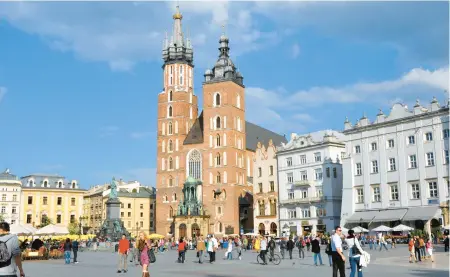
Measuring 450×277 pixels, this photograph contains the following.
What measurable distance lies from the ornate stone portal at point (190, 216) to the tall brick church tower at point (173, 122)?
518cm

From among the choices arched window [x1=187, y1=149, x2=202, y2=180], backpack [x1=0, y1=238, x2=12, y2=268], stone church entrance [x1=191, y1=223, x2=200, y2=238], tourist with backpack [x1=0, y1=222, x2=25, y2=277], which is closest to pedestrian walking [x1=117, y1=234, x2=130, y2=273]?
tourist with backpack [x1=0, y1=222, x2=25, y2=277]

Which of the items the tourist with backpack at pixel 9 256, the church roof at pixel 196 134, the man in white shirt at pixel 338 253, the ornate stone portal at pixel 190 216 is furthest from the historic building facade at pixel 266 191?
the tourist with backpack at pixel 9 256

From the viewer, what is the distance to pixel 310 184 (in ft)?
218

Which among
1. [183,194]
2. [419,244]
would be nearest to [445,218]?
[419,244]

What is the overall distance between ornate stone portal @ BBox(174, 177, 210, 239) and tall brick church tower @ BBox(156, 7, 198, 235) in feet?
17.0

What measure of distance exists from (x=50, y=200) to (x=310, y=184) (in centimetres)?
5562

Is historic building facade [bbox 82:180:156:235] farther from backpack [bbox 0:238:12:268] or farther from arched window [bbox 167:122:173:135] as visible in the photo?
backpack [bbox 0:238:12:268]

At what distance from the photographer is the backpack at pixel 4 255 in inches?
311

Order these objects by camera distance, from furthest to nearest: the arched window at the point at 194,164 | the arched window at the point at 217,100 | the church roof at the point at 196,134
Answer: the church roof at the point at 196,134
the arched window at the point at 217,100
the arched window at the point at 194,164

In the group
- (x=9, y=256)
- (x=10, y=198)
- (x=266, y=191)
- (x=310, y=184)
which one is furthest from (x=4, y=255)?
(x=10, y=198)

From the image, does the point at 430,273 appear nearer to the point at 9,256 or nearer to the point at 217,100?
the point at 9,256

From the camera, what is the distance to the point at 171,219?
286 feet

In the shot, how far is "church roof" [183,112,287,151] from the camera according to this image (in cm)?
8962

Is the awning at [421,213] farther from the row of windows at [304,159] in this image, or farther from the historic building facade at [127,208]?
the historic building facade at [127,208]
